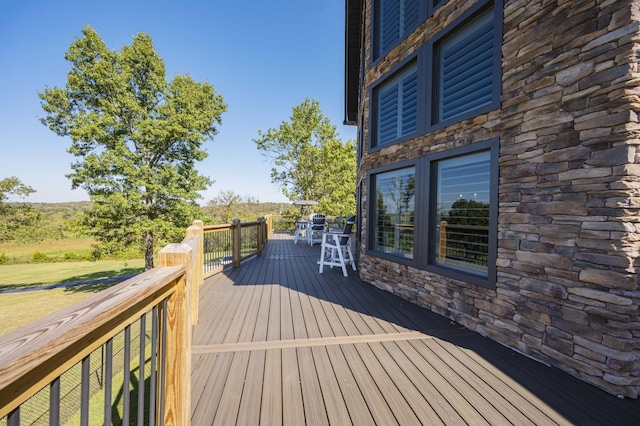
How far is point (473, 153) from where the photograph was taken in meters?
3.05

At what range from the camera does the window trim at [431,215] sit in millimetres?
2740

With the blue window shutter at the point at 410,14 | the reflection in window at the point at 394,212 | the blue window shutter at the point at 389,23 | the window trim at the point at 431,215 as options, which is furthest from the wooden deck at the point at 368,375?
the blue window shutter at the point at 389,23

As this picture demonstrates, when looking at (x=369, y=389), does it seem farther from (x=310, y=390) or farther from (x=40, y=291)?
(x=40, y=291)

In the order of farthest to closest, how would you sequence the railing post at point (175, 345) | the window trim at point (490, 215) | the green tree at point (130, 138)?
the green tree at point (130, 138)
the window trim at point (490, 215)
the railing post at point (175, 345)

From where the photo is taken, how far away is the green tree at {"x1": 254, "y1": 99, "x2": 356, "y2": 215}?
1866cm

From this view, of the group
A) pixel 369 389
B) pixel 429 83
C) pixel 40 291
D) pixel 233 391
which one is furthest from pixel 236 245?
pixel 40 291

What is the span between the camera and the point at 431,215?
3547 mm

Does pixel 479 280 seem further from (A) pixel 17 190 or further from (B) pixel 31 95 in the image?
(A) pixel 17 190

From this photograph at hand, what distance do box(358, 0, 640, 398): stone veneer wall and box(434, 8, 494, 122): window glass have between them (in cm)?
29

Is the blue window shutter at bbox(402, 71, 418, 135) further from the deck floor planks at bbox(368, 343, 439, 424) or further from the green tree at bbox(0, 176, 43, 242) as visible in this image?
the green tree at bbox(0, 176, 43, 242)

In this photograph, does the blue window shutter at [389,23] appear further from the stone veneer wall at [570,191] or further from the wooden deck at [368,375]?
the wooden deck at [368,375]

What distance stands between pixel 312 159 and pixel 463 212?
17124mm

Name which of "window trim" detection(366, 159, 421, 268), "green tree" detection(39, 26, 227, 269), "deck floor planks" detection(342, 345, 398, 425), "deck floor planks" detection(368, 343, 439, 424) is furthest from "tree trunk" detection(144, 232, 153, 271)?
"deck floor planks" detection(368, 343, 439, 424)

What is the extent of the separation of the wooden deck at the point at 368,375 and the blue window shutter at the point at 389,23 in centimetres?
426
